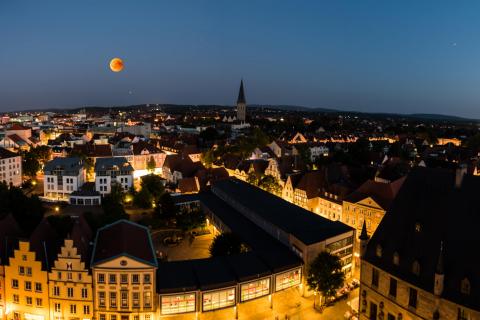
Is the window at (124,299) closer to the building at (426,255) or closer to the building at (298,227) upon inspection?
the building at (298,227)

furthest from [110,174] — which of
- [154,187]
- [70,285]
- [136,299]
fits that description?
[136,299]

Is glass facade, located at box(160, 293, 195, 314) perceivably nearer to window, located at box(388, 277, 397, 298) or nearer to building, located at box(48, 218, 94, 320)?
building, located at box(48, 218, 94, 320)

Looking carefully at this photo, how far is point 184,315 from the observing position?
106ft

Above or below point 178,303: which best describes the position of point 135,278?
above

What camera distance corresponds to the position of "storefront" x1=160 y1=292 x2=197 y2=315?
3108cm

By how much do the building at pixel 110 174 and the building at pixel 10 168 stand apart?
19731mm

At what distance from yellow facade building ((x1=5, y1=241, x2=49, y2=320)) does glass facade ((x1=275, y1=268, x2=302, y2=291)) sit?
1970 cm

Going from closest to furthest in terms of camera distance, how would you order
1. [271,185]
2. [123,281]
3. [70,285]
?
[123,281], [70,285], [271,185]

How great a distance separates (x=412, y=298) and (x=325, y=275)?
8.80 meters

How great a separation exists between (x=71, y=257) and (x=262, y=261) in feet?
54.6

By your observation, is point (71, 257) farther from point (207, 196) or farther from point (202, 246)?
point (207, 196)

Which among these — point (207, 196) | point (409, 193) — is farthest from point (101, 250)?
point (207, 196)

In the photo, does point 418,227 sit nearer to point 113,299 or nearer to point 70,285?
point 113,299

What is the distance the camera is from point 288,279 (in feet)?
119
